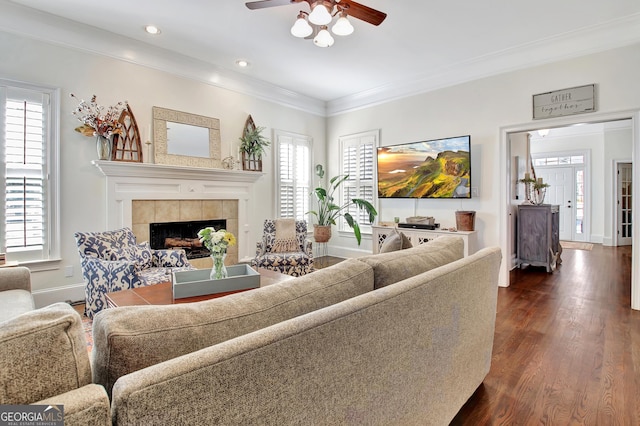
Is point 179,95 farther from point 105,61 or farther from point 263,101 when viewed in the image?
point 263,101

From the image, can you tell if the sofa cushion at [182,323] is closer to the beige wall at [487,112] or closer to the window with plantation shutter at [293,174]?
the beige wall at [487,112]

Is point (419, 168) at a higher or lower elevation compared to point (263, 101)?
lower

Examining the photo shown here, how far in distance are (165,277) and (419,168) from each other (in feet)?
12.3

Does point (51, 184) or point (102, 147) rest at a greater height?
point (102, 147)

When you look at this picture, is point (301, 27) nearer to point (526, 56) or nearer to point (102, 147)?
point (102, 147)

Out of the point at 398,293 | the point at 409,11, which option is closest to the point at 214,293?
the point at 398,293

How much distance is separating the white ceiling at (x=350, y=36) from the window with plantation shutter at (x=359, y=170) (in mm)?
1131

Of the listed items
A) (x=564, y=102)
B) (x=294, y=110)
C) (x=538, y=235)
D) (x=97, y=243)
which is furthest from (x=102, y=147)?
(x=538, y=235)

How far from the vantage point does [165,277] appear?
2.86 metres

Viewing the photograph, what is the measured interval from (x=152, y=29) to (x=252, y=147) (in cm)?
190

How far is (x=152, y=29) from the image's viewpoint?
3576mm

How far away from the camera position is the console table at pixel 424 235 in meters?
4.32

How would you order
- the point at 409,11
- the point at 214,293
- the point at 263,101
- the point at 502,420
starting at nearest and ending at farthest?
1. the point at 502,420
2. the point at 214,293
3. the point at 409,11
4. the point at 263,101

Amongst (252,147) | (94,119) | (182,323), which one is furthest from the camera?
(252,147)
